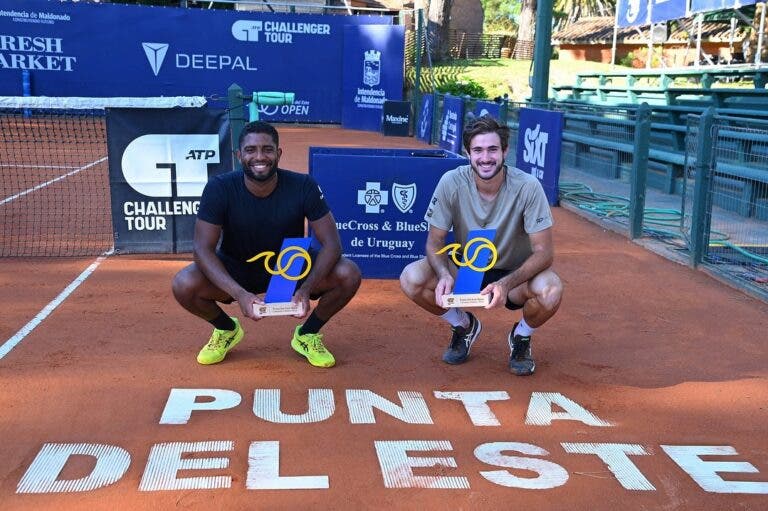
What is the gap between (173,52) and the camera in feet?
84.9

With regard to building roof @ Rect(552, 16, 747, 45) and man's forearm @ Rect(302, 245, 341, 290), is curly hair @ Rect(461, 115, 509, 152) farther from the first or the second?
building roof @ Rect(552, 16, 747, 45)

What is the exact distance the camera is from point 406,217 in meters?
7.61

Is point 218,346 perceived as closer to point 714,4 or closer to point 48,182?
point 48,182

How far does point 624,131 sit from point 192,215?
6.03 meters

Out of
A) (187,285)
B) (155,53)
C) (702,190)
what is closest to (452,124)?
(702,190)

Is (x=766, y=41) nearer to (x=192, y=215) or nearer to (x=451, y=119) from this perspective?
(x=451, y=119)

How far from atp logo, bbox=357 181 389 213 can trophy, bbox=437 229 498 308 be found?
2571 mm

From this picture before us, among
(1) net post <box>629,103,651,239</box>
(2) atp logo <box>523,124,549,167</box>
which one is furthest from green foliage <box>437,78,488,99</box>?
(1) net post <box>629,103,651,239</box>

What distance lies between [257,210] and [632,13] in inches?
692

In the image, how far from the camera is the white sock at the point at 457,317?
5348 millimetres

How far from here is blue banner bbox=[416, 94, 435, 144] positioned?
73.5 feet

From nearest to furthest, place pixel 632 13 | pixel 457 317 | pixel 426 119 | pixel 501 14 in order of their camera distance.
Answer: pixel 457 317, pixel 632 13, pixel 426 119, pixel 501 14

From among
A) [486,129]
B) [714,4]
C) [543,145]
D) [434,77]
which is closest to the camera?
[486,129]

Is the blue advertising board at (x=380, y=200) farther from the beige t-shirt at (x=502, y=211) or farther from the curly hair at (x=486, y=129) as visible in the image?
the curly hair at (x=486, y=129)
